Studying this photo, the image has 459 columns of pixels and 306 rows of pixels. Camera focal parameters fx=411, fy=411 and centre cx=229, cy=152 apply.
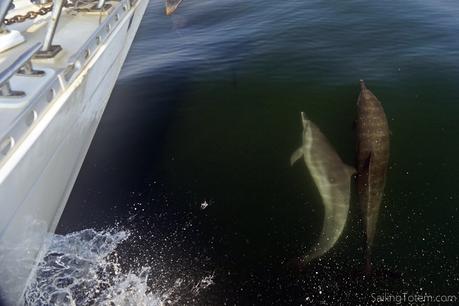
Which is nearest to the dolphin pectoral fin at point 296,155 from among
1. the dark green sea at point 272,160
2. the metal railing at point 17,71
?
the dark green sea at point 272,160

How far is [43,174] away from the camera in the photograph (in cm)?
568

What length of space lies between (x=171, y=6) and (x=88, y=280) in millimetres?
14242

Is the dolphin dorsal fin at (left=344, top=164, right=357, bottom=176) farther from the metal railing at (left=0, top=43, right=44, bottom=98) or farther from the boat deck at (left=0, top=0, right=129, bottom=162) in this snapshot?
the metal railing at (left=0, top=43, right=44, bottom=98)

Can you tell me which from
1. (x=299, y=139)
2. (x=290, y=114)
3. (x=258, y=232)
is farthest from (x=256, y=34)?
(x=258, y=232)

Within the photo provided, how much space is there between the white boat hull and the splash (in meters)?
0.58

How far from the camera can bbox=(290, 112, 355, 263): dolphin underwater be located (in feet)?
23.8

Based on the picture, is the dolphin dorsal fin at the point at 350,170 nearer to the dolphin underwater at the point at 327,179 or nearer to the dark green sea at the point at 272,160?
the dolphin underwater at the point at 327,179

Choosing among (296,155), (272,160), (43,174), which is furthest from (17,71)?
(296,155)

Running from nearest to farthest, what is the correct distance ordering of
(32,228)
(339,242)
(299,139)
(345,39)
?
(32,228) < (339,242) < (299,139) < (345,39)

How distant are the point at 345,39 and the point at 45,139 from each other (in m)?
11.0

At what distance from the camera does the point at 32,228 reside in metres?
5.45

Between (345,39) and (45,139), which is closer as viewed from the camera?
(45,139)

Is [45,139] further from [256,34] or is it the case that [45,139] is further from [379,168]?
[256,34]

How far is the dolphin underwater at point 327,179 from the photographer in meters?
7.25
